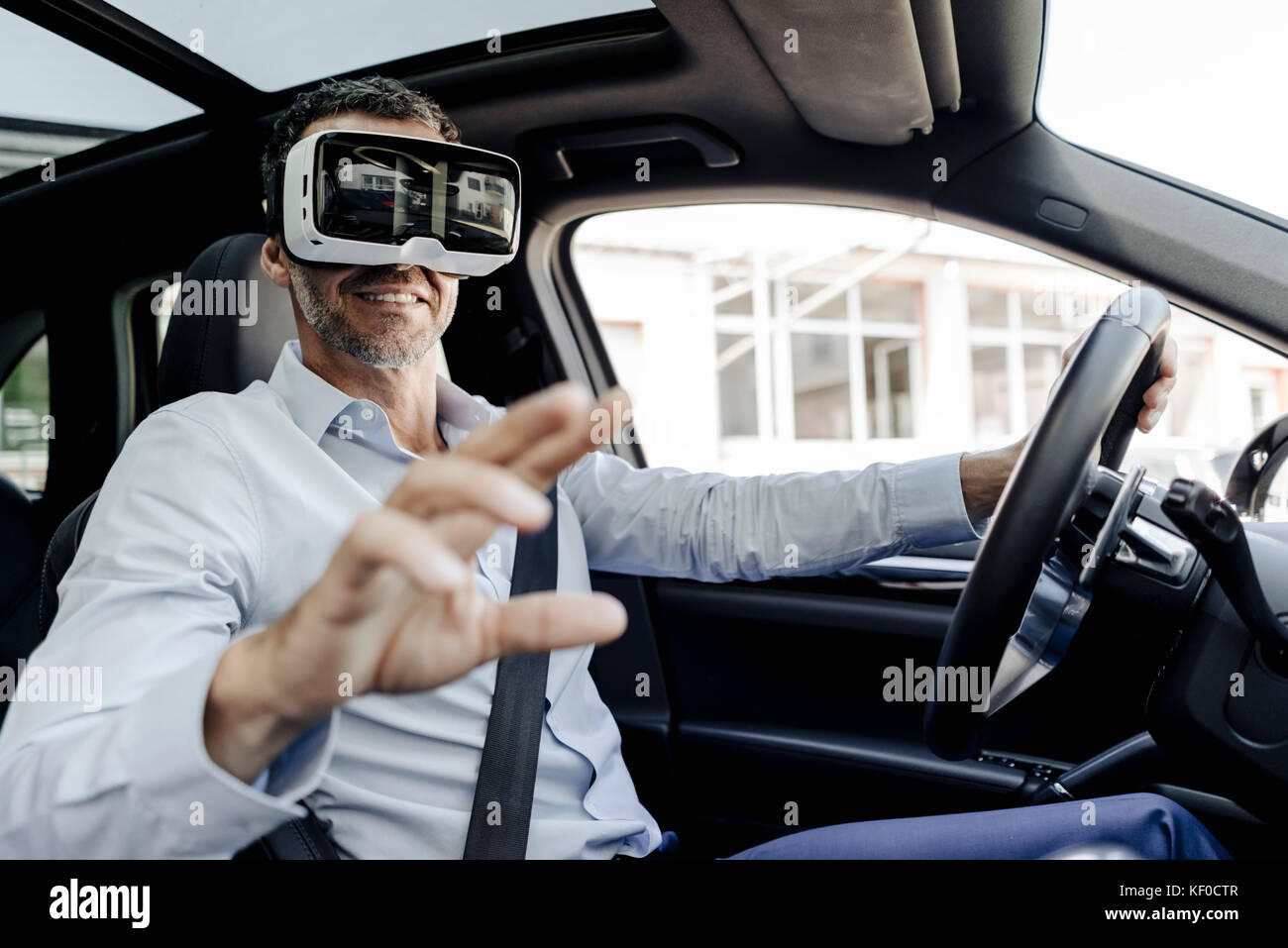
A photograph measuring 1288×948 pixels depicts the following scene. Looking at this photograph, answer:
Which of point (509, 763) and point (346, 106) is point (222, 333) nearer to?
point (346, 106)

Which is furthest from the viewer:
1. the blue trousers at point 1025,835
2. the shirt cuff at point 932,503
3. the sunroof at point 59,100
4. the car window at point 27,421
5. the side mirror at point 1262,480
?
the car window at point 27,421

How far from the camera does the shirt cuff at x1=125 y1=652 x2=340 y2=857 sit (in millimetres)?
527

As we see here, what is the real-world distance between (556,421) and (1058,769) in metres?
1.30

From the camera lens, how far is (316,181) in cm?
102

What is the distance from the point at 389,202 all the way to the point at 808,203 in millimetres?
837

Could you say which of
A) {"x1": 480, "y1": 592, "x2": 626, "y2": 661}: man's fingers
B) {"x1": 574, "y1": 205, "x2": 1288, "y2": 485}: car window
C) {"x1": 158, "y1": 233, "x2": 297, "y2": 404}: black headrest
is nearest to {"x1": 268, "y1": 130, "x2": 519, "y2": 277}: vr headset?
{"x1": 158, "y1": 233, "x2": 297, "y2": 404}: black headrest

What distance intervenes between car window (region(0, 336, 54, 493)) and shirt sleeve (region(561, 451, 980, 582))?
1.32 meters

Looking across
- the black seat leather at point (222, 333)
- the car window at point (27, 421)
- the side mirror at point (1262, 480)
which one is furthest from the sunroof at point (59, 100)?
the side mirror at point (1262, 480)

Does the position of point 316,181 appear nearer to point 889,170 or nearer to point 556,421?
point 556,421

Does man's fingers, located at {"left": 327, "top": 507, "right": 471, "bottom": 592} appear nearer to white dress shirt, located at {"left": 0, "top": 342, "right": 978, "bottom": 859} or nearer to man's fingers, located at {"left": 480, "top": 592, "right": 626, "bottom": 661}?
man's fingers, located at {"left": 480, "top": 592, "right": 626, "bottom": 661}

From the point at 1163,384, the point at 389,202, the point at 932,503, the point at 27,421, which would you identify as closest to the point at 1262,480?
the point at 1163,384

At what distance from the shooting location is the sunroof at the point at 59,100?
5.05 feet

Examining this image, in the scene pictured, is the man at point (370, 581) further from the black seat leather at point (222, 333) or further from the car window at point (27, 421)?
the car window at point (27, 421)
